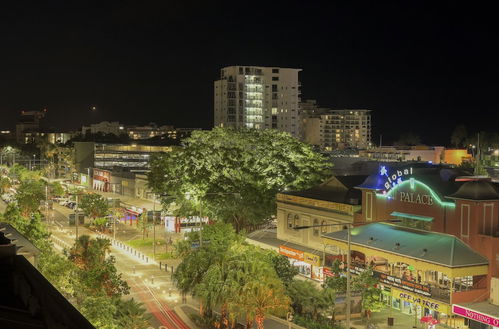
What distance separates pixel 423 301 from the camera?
127 feet

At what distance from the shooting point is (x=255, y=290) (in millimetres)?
35625

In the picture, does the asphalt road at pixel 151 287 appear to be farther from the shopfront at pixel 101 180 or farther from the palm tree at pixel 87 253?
the shopfront at pixel 101 180

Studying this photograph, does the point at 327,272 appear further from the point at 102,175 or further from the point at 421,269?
the point at 102,175

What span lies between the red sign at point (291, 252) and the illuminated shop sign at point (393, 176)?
9163mm

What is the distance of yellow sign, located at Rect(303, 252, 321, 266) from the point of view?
49.9 metres

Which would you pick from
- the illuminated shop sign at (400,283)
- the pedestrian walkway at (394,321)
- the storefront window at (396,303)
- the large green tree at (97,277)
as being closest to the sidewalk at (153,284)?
the large green tree at (97,277)

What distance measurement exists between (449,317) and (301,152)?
3143 centimetres

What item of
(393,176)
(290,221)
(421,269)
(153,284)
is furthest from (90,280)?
(290,221)

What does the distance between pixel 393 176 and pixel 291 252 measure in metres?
11.6

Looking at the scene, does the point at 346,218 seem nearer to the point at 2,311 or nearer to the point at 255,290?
the point at 255,290

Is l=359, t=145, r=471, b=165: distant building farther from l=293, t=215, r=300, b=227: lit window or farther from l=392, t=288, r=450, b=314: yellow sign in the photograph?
l=392, t=288, r=450, b=314: yellow sign

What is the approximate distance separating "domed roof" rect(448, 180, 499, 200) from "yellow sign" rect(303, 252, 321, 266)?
13.3m

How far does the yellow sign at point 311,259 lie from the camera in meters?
49.9

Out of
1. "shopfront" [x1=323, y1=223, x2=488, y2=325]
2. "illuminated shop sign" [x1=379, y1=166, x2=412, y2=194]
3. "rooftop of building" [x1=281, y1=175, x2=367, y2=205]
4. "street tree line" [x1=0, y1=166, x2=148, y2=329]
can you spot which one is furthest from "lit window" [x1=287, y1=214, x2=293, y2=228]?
"street tree line" [x1=0, y1=166, x2=148, y2=329]
